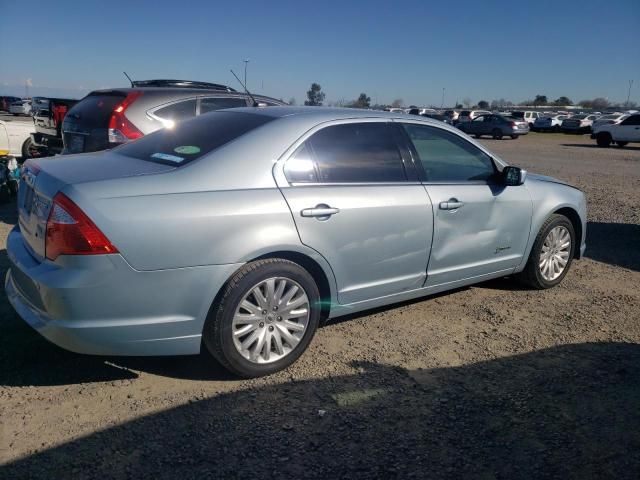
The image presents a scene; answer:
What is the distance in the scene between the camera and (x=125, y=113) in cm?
629

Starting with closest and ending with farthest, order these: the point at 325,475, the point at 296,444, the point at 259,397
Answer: the point at 325,475, the point at 296,444, the point at 259,397

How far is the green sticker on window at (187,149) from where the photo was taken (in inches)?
135

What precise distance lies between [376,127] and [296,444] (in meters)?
2.30

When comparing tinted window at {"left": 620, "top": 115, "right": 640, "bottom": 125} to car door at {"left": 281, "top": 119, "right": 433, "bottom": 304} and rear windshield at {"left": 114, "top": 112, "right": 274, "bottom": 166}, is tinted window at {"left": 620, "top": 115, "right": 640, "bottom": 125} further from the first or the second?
rear windshield at {"left": 114, "top": 112, "right": 274, "bottom": 166}

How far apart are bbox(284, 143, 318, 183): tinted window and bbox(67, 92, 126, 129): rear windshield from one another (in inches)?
145

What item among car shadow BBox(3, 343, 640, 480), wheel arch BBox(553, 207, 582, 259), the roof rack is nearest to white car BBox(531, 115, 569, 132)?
the roof rack

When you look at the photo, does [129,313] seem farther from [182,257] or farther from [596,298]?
[596,298]

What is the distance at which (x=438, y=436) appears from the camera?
9.23 feet

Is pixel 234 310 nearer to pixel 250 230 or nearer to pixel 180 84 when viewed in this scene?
pixel 250 230

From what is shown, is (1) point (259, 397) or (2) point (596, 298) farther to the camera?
(2) point (596, 298)

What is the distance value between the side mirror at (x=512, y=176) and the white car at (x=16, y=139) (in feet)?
28.8

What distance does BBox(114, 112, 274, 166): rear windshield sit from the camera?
3.44m

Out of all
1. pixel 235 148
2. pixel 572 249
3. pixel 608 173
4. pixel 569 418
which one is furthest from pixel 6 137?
pixel 608 173

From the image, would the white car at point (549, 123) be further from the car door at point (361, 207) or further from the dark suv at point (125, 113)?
the car door at point (361, 207)
